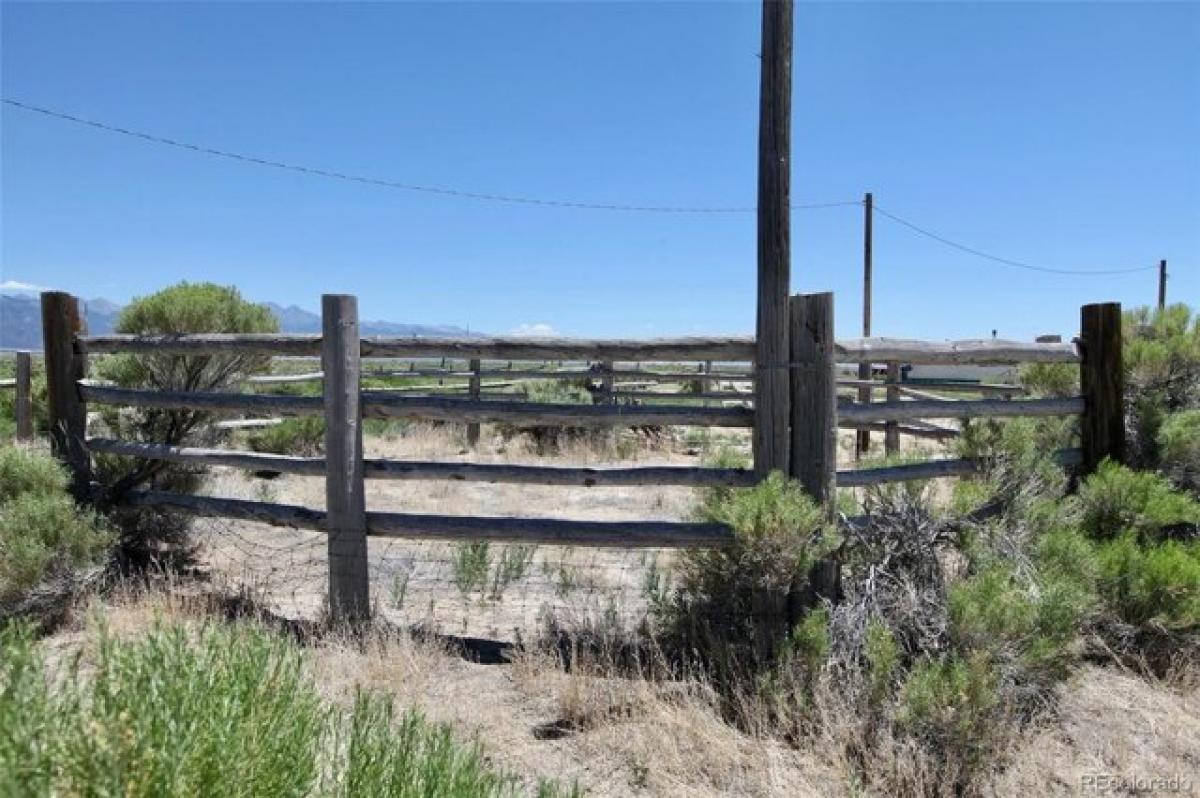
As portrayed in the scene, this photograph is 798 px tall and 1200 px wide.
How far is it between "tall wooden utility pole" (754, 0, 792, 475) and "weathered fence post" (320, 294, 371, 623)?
2.22m

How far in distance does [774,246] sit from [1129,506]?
2602 mm

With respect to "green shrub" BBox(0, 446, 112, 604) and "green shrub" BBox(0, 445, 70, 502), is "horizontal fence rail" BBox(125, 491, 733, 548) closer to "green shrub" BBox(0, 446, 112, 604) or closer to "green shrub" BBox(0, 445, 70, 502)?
"green shrub" BBox(0, 446, 112, 604)

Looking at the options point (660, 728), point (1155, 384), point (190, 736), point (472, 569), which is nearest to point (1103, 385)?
point (1155, 384)

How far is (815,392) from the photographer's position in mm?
4141

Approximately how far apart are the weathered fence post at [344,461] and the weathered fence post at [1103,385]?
457 cm

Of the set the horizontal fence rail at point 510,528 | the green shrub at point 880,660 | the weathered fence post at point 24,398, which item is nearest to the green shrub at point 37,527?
the horizontal fence rail at point 510,528

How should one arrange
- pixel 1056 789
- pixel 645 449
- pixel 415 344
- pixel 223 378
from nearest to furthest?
pixel 1056 789, pixel 415 344, pixel 223 378, pixel 645 449

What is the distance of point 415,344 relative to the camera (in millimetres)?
4973

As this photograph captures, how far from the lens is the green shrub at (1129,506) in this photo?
14.9 ft

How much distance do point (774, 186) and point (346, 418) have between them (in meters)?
2.63

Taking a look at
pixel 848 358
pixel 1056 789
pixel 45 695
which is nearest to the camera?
pixel 45 695

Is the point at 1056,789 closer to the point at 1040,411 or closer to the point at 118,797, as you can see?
the point at 1040,411

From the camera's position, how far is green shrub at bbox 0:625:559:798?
146 centimetres

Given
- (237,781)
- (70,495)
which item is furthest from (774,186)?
(70,495)
